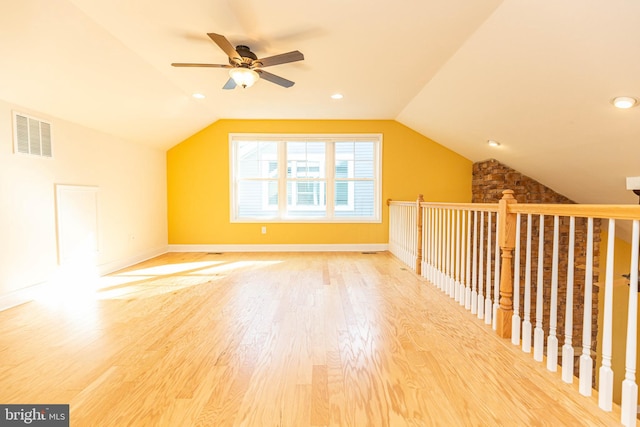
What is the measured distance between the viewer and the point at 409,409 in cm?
140

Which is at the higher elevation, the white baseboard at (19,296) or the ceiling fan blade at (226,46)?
the ceiling fan blade at (226,46)

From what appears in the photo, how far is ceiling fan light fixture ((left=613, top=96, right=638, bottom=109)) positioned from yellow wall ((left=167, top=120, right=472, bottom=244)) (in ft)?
9.75

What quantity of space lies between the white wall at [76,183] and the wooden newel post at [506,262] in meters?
4.12

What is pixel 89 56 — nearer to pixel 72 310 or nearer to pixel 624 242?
pixel 72 310

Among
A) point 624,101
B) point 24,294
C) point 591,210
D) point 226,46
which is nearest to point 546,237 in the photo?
point 624,101

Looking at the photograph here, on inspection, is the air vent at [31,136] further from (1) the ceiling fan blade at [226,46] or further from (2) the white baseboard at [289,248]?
(2) the white baseboard at [289,248]

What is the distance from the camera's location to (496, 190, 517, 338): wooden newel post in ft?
6.93

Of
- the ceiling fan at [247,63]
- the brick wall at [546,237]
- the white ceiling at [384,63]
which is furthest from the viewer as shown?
the brick wall at [546,237]

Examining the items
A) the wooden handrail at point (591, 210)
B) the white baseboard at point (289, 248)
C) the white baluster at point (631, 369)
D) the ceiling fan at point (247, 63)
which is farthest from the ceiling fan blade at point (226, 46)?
the white baseboard at point (289, 248)

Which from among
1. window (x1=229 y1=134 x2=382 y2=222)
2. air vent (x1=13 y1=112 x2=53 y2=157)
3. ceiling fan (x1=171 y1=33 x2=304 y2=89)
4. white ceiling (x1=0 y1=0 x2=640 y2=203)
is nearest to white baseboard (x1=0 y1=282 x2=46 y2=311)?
air vent (x1=13 y1=112 x2=53 y2=157)

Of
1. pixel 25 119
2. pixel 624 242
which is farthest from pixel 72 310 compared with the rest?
pixel 624 242

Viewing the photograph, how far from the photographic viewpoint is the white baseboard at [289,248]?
5.61 metres

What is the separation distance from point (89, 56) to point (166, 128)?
2072mm

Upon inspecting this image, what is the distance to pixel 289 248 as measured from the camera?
5.64 meters
